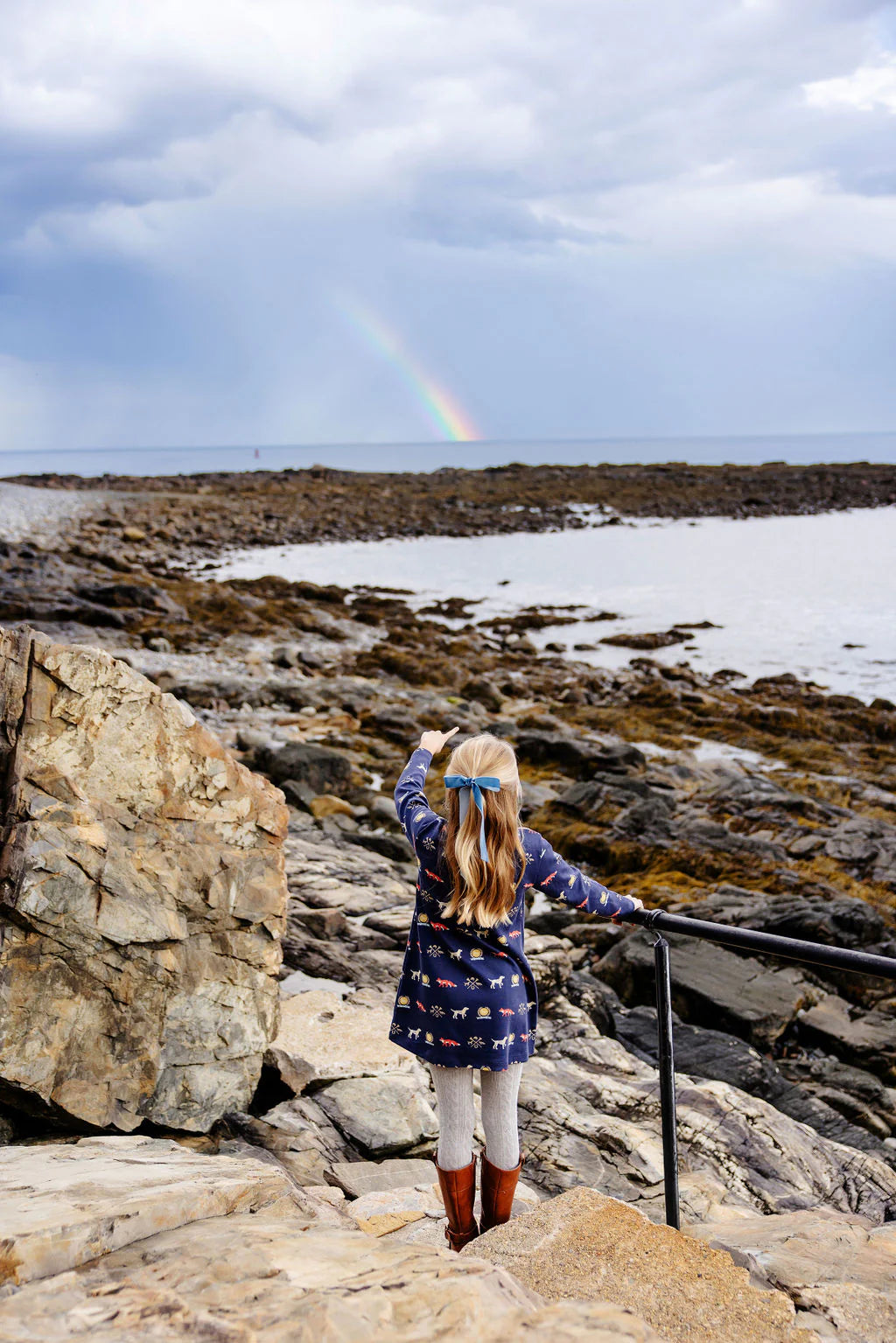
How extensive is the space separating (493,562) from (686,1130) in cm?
3220

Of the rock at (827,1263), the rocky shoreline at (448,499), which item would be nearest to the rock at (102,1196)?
the rock at (827,1263)

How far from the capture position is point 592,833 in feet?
35.9

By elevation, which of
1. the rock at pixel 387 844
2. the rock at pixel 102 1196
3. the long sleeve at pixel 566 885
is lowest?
the rock at pixel 387 844

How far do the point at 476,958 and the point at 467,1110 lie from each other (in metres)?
0.58

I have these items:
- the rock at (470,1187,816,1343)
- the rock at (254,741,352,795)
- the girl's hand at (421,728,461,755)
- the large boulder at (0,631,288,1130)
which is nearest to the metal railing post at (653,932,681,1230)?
the rock at (470,1187,816,1343)

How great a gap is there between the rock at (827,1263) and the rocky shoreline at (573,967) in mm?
16

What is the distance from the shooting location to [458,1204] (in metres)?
3.25

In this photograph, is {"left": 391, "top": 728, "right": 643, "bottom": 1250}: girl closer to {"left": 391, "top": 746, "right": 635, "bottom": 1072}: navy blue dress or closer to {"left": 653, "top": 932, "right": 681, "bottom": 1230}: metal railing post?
{"left": 391, "top": 746, "right": 635, "bottom": 1072}: navy blue dress

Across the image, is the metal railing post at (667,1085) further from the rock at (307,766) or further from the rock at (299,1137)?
the rock at (307,766)

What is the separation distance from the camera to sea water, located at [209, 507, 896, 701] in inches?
848

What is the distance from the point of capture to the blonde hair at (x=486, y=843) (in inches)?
119

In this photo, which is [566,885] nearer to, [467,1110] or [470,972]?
[470,972]

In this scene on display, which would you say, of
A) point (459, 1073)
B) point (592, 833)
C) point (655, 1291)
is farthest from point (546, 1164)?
point (592, 833)

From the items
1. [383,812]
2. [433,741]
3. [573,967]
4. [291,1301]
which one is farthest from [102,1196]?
[383,812]
